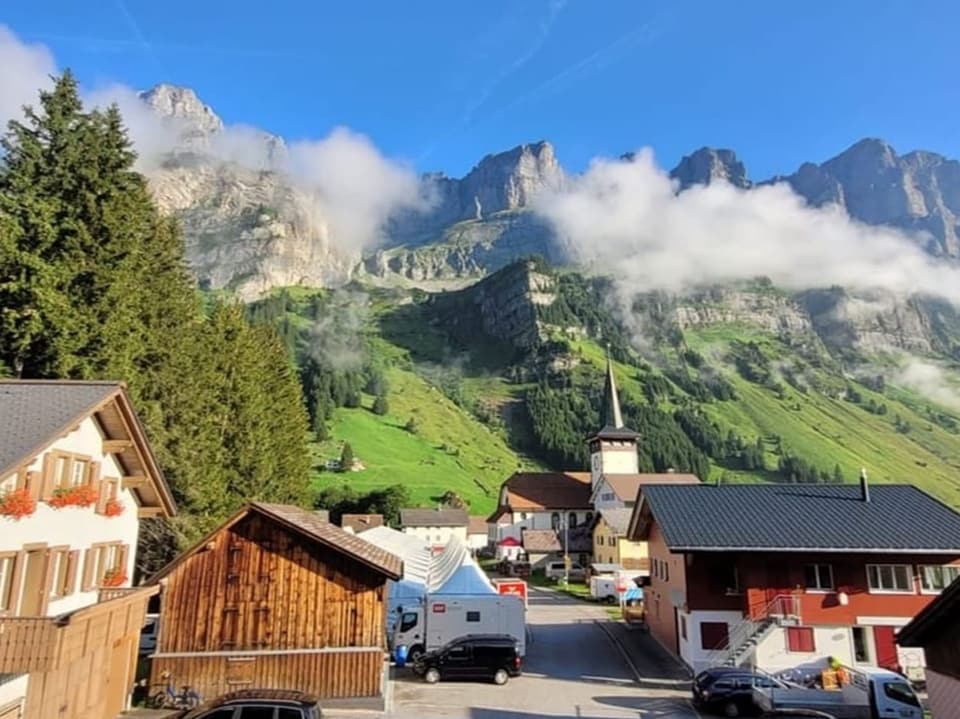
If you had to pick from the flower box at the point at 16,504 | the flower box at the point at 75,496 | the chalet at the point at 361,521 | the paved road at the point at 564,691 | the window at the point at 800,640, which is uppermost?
the chalet at the point at 361,521

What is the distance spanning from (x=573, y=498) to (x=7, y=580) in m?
102

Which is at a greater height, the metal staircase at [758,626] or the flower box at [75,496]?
the flower box at [75,496]

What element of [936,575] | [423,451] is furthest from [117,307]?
[423,451]

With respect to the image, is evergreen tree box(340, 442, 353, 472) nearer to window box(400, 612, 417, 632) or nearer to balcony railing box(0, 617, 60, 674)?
window box(400, 612, 417, 632)

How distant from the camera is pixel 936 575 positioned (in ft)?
96.2

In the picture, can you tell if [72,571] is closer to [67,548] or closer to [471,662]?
[67,548]

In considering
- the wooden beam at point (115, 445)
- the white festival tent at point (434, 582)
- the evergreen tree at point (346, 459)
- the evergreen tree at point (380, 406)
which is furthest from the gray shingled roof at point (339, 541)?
the evergreen tree at point (380, 406)

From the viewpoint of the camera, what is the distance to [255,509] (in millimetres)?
24359

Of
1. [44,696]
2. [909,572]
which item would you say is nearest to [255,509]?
[44,696]

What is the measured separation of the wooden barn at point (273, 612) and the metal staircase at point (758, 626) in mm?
14641

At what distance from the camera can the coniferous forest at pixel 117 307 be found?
79.0 feet

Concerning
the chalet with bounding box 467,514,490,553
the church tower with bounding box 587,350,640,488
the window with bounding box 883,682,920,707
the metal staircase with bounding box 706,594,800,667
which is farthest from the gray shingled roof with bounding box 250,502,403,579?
the chalet with bounding box 467,514,490,553

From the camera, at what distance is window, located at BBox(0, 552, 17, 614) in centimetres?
1714

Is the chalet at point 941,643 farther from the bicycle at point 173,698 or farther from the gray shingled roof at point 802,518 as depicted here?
the bicycle at point 173,698
